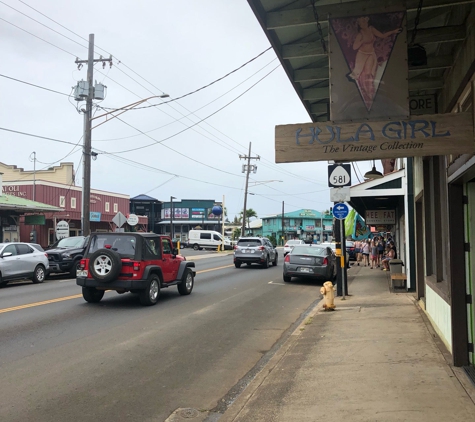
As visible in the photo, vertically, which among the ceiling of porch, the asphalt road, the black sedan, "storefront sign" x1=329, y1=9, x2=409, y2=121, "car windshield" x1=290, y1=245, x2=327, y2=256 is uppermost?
the ceiling of porch

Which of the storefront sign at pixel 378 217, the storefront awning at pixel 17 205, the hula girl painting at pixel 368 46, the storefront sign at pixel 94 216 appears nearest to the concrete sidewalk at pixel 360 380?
the hula girl painting at pixel 368 46

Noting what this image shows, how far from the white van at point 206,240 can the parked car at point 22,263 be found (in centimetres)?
3564

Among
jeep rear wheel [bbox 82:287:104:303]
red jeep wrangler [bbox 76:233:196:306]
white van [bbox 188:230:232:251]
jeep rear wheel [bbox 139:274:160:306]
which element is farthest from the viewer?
white van [bbox 188:230:232:251]

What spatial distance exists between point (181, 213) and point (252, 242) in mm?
50791

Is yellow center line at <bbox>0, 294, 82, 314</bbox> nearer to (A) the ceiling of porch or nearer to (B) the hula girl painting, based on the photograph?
(A) the ceiling of porch

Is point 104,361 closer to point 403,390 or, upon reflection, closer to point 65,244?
point 403,390

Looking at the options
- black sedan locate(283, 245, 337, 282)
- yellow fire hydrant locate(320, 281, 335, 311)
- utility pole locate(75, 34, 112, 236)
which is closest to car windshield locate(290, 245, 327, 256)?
black sedan locate(283, 245, 337, 282)

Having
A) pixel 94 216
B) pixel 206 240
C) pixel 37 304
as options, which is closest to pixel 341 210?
pixel 37 304

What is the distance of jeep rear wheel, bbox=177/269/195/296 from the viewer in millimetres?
14125

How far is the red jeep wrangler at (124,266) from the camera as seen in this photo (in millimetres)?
11709

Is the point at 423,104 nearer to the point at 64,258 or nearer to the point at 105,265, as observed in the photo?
the point at 105,265

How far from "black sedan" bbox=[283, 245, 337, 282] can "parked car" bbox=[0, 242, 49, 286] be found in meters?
9.00

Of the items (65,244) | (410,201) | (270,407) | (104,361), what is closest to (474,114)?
(270,407)

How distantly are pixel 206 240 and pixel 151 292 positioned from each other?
42.4 metres
